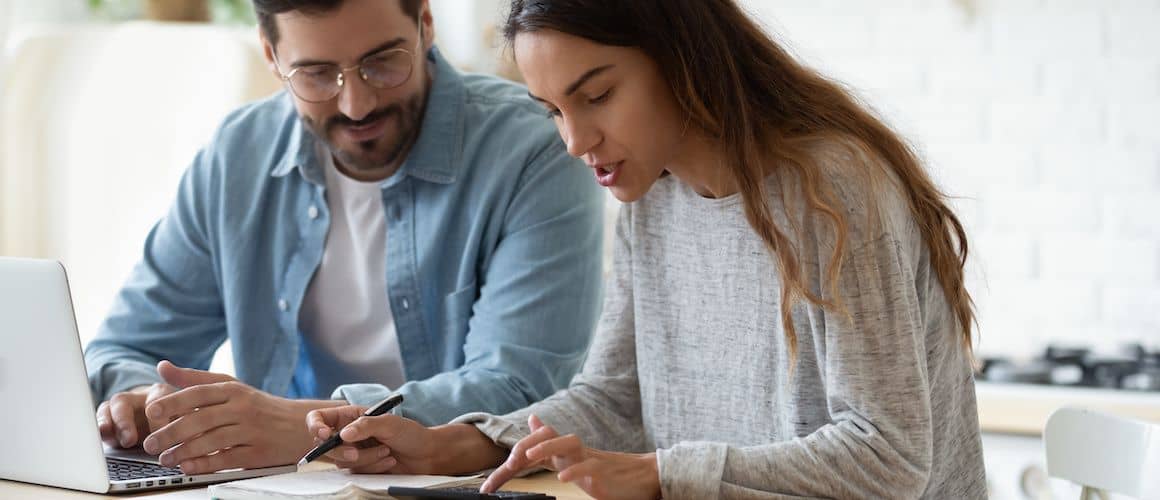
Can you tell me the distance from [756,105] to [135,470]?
77 cm

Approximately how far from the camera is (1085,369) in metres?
2.86

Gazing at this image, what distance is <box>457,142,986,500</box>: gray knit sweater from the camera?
4.22 feet

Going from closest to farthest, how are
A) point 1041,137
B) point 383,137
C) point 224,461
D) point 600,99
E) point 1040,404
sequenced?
point 600,99
point 224,461
point 383,137
point 1040,404
point 1041,137

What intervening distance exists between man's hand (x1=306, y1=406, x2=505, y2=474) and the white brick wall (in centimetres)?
178

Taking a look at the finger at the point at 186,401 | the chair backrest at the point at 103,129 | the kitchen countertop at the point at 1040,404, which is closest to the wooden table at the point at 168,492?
the finger at the point at 186,401

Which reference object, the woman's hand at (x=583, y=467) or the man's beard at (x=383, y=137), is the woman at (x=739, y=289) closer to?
the woman's hand at (x=583, y=467)

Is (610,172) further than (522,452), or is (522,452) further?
(610,172)

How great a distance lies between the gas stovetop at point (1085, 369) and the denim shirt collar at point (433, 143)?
142 centimetres

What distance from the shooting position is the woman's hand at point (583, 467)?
123cm

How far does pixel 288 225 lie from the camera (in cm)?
205

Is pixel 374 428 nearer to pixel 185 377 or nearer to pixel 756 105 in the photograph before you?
pixel 185 377

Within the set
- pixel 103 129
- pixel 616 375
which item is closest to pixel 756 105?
pixel 616 375

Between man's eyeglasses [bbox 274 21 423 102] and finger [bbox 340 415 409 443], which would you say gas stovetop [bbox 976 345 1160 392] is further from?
finger [bbox 340 415 409 443]

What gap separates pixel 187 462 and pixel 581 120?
22.1 inches
